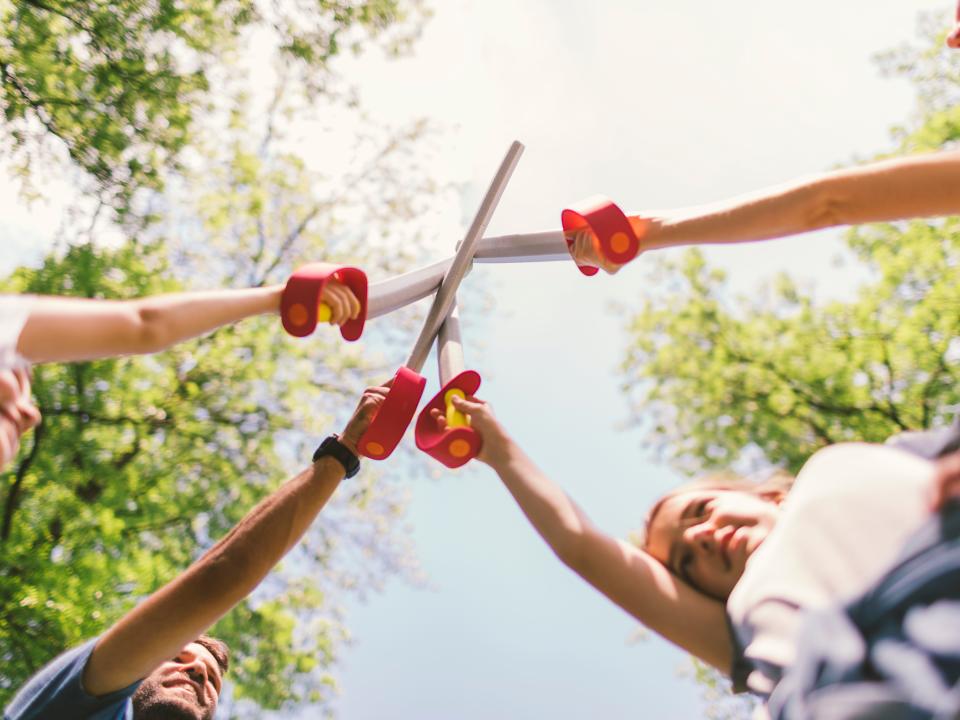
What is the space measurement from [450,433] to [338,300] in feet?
1.91

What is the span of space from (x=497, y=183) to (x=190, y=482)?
223 inches

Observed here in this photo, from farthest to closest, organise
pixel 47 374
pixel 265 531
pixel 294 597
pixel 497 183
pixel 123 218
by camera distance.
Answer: pixel 294 597
pixel 123 218
pixel 47 374
pixel 497 183
pixel 265 531

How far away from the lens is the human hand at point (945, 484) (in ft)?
3.51

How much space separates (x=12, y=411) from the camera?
1.41m

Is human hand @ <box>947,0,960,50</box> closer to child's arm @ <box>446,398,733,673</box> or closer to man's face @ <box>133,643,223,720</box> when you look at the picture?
child's arm @ <box>446,398,733,673</box>

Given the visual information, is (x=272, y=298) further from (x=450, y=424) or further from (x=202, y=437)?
(x=202, y=437)

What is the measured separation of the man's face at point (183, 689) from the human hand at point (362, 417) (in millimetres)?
1036

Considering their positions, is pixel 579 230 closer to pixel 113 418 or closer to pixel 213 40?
pixel 113 418

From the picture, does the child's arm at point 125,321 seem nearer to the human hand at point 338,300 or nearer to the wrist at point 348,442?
the human hand at point 338,300

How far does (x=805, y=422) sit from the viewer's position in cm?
732

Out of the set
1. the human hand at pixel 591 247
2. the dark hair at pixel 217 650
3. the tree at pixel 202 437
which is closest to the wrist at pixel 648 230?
the human hand at pixel 591 247

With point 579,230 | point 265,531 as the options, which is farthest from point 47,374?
point 579,230

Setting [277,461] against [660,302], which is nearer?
[277,461]

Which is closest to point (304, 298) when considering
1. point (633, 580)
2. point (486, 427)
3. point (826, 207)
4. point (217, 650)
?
point (486, 427)
